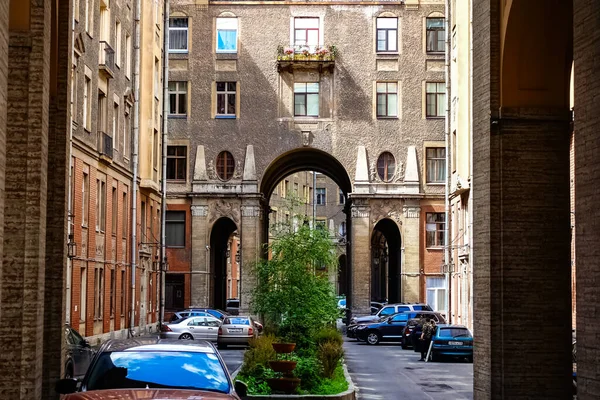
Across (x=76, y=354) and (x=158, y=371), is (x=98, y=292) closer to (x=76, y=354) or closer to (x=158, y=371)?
(x=76, y=354)

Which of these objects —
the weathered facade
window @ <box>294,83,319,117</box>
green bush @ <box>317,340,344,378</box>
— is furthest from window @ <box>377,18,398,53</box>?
green bush @ <box>317,340,344,378</box>

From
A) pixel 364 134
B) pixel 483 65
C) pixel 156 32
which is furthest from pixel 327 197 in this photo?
pixel 483 65

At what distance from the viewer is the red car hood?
9047 mm

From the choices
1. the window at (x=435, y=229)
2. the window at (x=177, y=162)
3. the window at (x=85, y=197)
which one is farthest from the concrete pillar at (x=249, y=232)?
the window at (x=85, y=197)

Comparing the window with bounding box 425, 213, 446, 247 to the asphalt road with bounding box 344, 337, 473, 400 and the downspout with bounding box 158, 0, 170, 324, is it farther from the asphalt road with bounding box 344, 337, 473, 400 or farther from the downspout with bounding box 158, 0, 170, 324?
the asphalt road with bounding box 344, 337, 473, 400

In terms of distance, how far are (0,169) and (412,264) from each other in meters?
49.5

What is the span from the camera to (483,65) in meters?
18.2

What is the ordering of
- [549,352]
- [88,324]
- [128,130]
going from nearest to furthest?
[549,352] < [88,324] < [128,130]

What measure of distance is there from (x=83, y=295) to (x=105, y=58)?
30.4 ft

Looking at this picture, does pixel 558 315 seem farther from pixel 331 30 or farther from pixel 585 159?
pixel 331 30

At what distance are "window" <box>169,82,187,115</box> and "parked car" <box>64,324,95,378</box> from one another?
37.8m

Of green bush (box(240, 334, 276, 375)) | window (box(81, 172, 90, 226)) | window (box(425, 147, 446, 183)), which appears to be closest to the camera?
green bush (box(240, 334, 276, 375))

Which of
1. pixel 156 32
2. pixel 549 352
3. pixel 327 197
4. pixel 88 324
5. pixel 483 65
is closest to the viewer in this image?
pixel 549 352

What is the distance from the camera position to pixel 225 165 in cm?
6253
